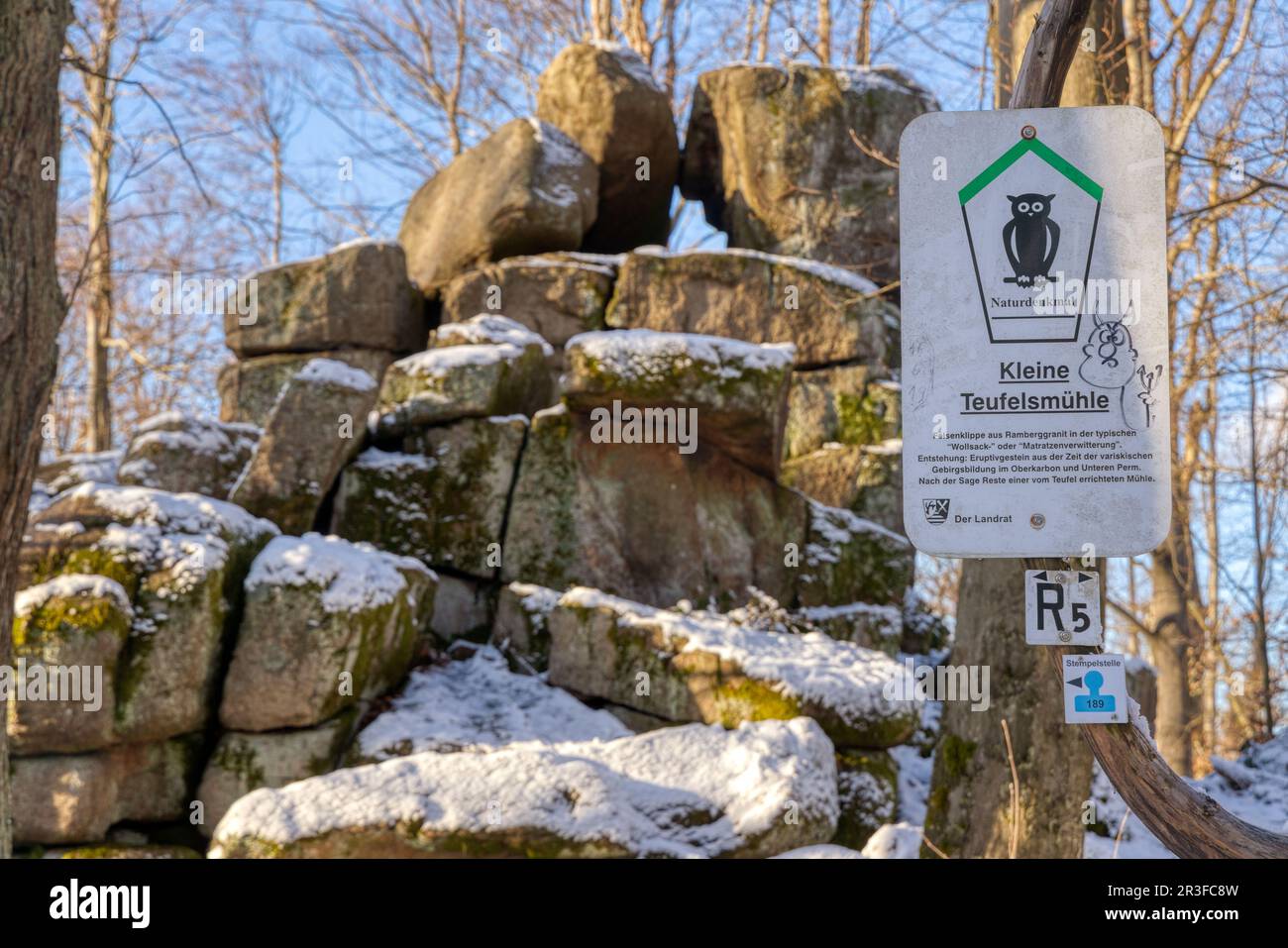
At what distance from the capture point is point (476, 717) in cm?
873

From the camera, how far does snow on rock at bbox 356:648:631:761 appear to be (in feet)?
27.0

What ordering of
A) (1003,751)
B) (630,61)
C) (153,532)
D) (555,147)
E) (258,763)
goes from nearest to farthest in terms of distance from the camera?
(1003,751) → (258,763) → (153,532) → (555,147) → (630,61)

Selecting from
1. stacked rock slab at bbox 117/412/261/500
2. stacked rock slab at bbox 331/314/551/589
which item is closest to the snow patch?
stacked rock slab at bbox 331/314/551/589

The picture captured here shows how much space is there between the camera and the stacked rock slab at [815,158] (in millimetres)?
14391

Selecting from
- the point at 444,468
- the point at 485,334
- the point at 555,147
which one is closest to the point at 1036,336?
the point at 444,468

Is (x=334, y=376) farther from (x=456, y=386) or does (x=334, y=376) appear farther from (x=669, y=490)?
(x=669, y=490)

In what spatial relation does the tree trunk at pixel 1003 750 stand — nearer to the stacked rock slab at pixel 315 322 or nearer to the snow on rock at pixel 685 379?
the snow on rock at pixel 685 379

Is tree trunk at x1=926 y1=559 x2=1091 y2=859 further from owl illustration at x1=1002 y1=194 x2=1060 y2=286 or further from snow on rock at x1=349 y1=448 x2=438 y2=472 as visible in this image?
snow on rock at x1=349 y1=448 x2=438 y2=472

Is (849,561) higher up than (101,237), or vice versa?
(101,237)

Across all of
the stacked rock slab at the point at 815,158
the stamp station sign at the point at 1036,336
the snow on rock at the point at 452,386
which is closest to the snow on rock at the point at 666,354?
the snow on rock at the point at 452,386

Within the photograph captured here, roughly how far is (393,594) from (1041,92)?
21.7 ft

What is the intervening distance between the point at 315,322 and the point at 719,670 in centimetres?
679

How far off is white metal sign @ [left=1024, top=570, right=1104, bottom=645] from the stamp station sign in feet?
0.28

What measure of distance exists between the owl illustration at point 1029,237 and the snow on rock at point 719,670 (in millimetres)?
5690
